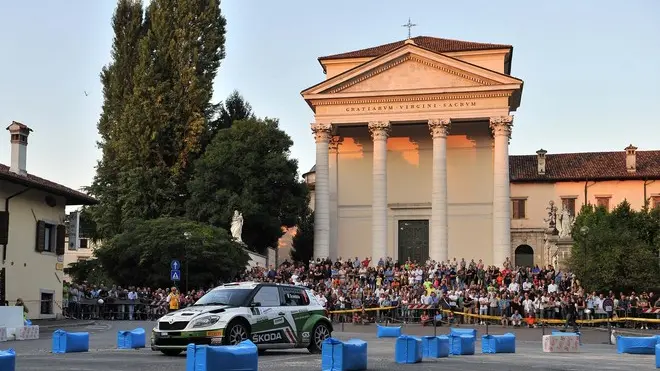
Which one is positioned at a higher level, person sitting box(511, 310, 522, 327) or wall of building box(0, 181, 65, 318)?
wall of building box(0, 181, 65, 318)

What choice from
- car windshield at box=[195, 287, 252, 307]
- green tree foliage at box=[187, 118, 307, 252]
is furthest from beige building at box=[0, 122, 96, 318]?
car windshield at box=[195, 287, 252, 307]

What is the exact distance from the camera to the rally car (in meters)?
17.9

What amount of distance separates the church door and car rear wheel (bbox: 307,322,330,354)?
37.8 meters

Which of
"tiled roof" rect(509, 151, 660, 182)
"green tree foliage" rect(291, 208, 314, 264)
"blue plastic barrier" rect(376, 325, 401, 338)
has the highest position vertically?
"tiled roof" rect(509, 151, 660, 182)

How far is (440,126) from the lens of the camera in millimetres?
53625

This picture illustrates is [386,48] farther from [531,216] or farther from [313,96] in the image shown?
[531,216]

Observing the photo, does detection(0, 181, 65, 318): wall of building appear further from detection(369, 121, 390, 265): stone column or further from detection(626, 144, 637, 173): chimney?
detection(626, 144, 637, 173): chimney

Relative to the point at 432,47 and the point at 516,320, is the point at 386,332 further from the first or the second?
the point at 432,47

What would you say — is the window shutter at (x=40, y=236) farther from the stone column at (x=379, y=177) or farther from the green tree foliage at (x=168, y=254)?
the stone column at (x=379, y=177)

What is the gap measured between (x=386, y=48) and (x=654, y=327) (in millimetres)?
29625

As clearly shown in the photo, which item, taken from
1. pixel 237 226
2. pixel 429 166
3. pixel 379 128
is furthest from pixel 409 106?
pixel 237 226

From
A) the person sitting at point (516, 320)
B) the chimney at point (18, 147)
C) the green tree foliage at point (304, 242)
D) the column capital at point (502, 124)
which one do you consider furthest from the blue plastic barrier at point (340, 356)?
the green tree foliage at point (304, 242)

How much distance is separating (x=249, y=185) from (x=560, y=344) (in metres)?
34.2

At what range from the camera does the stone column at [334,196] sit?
56.3 metres
